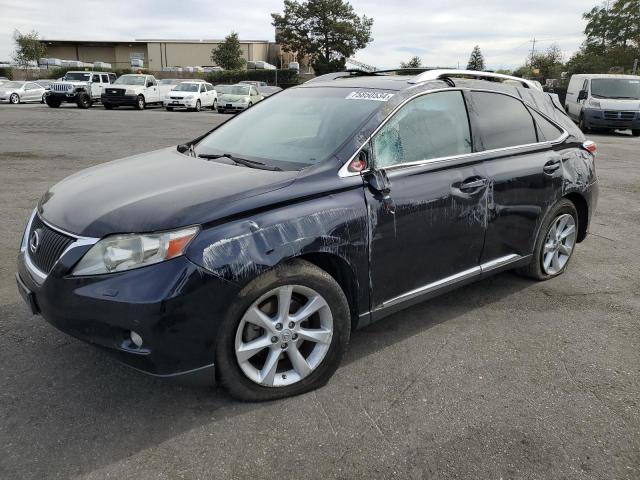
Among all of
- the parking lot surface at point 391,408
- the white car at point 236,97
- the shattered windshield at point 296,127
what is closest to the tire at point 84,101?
the white car at point 236,97

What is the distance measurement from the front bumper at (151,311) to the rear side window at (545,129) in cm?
298

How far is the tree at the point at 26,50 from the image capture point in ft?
212

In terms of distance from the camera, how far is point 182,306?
241 centimetres

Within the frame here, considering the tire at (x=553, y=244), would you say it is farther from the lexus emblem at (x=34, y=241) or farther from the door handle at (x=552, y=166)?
the lexus emblem at (x=34, y=241)

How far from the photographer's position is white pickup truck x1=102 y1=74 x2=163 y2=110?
28.3 metres

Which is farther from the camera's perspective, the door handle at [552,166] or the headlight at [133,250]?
the door handle at [552,166]

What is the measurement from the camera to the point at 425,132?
137 inches

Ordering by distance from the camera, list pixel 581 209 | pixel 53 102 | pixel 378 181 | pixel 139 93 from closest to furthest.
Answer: pixel 378 181
pixel 581 209
pixel 53 102
pixel 139 93

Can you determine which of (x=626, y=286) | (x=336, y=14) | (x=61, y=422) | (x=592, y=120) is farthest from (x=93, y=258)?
(x=336, y=14)

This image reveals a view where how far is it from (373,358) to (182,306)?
1.39 meters

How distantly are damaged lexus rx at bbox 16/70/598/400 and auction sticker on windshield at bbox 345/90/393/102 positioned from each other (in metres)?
0.02

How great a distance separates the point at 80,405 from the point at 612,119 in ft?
65.2

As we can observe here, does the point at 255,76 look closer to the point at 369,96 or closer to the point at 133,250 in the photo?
the point at 369,96

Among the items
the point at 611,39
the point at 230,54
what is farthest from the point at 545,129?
the point at 230,54
